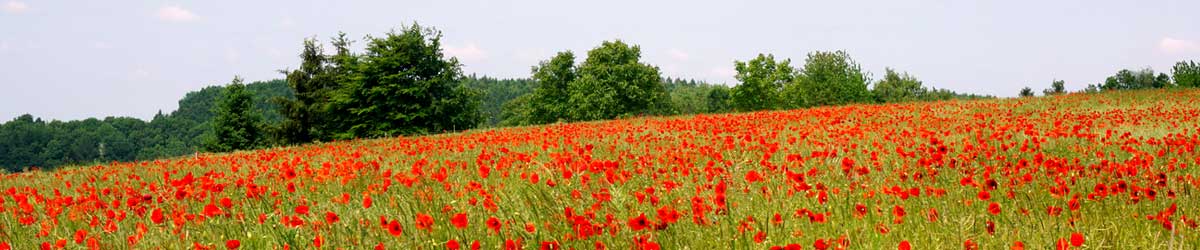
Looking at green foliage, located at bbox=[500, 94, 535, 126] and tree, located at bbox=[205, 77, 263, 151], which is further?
green foliage, located at bbox=[500, 94, 535, 126]

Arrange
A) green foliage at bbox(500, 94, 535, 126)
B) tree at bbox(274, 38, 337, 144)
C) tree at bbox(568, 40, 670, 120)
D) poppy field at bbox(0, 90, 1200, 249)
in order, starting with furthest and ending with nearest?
green foliage at bbox(500, 94, 535, 126), tree at bbox(568, 40, 670, 120), tree at bbox(274, 38, 337, 144), poppy field at bbox(0, 90, 1200, 249)

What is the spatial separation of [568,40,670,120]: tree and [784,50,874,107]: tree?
11195 mm

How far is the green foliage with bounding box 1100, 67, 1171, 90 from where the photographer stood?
63.7 metres

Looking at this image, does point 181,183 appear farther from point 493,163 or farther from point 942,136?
point 942,136

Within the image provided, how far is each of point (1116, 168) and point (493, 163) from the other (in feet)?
17.2

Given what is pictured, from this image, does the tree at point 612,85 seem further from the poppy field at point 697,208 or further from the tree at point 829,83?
the poppy field at point 697,208

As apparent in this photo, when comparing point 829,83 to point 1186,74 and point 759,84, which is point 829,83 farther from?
point 1186,74

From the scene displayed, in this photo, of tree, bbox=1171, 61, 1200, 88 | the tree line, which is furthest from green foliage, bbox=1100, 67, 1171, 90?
tree, bbox=1171, 61, 1200, 88

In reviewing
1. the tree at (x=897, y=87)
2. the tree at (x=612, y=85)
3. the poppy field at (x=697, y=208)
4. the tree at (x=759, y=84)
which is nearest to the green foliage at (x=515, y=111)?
the tree at (x=612, y=85)

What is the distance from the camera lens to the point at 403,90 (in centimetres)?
3262

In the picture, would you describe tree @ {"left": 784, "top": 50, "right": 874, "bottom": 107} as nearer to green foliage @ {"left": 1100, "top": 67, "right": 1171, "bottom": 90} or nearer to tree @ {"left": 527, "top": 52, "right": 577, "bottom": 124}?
tree @ {"left": 527, "top": 52, "right": 577, "bottom": 124}

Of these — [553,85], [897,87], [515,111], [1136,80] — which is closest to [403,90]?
[553,85]

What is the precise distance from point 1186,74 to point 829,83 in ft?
67.1

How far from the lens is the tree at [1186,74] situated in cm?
3566
